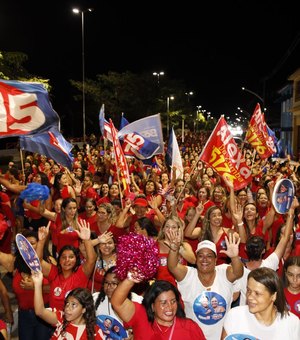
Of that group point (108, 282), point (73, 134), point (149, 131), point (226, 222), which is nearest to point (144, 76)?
point (73, 134)

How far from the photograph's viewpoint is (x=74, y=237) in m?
5.59

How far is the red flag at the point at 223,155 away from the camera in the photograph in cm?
714

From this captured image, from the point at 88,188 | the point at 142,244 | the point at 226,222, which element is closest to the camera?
the point at 142,244

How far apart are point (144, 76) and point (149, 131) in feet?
111

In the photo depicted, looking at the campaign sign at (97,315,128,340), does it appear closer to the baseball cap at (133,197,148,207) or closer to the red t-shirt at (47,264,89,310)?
the red t-shirt at (47,264,89,310)

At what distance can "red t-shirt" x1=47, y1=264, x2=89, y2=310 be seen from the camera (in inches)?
162

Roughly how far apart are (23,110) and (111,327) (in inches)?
108

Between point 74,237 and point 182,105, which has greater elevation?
point 182,105

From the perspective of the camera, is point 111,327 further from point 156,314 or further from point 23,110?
point 23,110

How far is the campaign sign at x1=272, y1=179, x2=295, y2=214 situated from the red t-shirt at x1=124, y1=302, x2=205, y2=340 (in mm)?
2703

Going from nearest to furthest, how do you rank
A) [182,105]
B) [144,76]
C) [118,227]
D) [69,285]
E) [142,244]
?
[142,244], [69,285], [118,227], [144,76], [182,105]

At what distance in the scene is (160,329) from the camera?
10.5 feet

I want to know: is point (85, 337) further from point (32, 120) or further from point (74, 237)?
point (32, 120)

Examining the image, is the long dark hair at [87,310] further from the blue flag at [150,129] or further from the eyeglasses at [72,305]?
the blue flag at [150,129]
